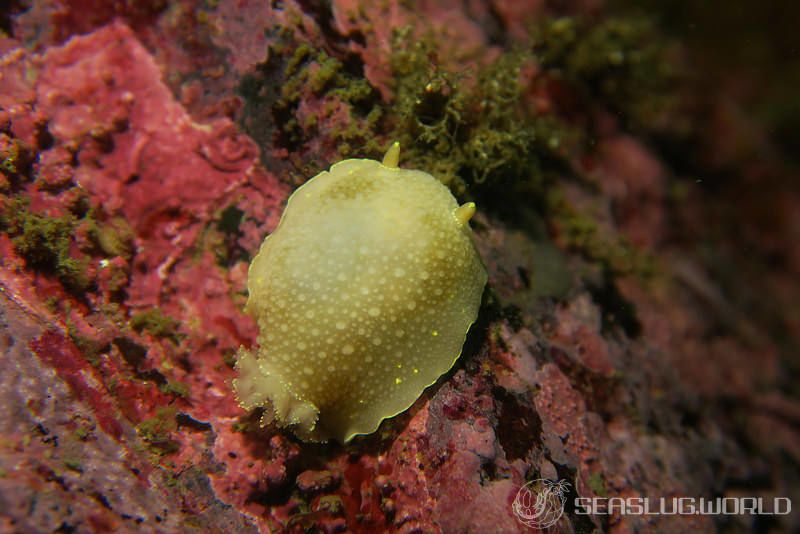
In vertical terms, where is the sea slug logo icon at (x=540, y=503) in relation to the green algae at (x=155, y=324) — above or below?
below

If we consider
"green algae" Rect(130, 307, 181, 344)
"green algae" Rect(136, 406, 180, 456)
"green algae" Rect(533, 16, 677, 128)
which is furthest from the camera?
"green algae" Rect(533, 16, 677, 128)

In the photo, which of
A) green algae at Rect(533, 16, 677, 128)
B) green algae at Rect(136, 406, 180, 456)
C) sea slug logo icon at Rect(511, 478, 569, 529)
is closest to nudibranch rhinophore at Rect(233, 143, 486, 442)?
green algae at Rect(136, 406, 180, 456)

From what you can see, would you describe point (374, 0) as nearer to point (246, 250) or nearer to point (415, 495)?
point (246, 250)

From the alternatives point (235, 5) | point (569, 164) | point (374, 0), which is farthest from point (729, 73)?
point (235, 5)

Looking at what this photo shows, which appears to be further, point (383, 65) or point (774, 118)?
point (774, 118)

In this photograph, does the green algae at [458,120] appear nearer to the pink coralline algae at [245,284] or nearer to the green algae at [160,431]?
the pink coralline algae at [245,284]

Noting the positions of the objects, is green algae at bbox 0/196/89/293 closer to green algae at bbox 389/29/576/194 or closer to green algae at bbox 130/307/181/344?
green algae at bbox 130/307/181/344

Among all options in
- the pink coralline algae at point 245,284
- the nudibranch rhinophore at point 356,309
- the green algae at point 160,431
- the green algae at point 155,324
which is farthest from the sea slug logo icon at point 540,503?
the green algae at point 155,324
